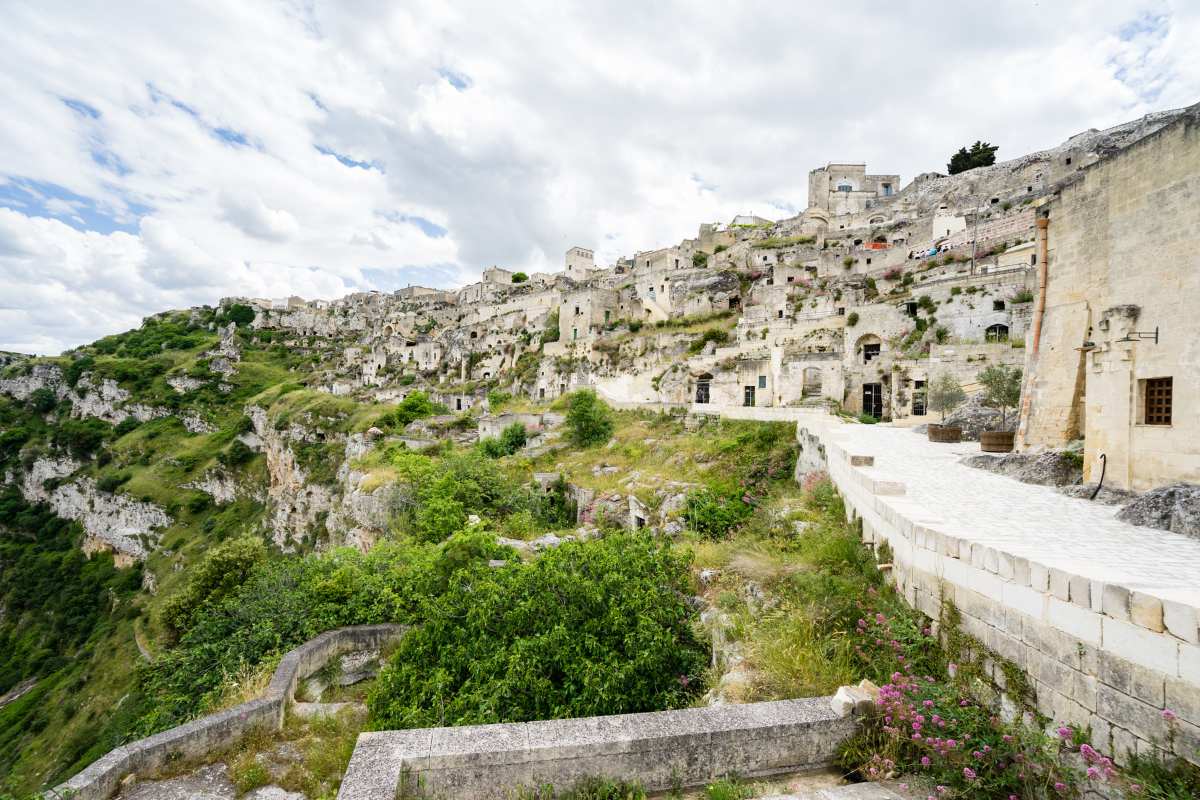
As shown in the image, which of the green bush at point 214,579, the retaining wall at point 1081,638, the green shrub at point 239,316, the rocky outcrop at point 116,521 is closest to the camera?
the retaining wall at point 1081,638

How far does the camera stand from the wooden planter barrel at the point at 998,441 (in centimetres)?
1083

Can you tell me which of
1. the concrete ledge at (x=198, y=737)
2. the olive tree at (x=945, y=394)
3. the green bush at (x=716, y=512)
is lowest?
the concrete ledge at (x=198, y=737)

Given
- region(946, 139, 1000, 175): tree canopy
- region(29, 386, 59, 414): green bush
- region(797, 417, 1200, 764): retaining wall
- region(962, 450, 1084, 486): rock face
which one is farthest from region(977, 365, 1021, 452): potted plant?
region(29, 386, 59, 414): green bush

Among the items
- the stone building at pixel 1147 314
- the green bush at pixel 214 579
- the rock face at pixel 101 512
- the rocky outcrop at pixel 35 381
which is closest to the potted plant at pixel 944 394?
the stone building at pixel 1147 314

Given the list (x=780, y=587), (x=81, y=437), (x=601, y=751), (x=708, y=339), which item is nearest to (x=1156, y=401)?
(x=780, y=587)

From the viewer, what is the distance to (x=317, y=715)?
553 cm

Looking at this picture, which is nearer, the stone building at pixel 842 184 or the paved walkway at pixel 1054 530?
the paved walkway at pixel 1054 530

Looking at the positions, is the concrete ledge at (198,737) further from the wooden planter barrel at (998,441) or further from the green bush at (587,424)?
the green bush at (587,424)

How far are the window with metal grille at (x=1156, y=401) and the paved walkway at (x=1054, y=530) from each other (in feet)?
4.78

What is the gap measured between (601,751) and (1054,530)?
513 centimetres

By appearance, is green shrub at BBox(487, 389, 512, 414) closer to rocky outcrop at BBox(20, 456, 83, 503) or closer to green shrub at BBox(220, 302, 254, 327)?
rocky outcrop at BBox(20, 456, 83, 503)

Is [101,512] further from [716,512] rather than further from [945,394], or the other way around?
[945,394]

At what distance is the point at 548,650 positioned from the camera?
501cm

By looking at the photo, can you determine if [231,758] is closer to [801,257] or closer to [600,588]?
[600,588]
